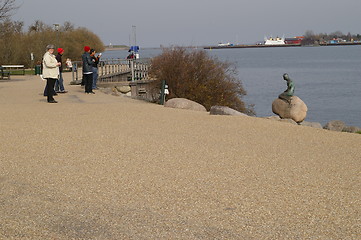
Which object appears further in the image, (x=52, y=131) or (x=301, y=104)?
(x=301, y=104)

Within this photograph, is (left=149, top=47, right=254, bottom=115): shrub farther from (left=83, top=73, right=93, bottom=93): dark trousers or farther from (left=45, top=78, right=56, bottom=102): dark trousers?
(left=45, top=78, right=56, bottom=102): dark trousers

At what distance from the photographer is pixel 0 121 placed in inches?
505

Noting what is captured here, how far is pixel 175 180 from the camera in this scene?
7.52m

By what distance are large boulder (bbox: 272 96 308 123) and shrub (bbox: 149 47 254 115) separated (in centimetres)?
294

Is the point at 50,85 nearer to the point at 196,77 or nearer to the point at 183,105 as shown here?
the point at 183,105

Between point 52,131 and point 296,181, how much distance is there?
568 cm

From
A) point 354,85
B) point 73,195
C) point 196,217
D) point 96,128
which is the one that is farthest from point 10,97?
point 354,85

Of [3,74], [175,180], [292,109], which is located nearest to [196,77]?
[292,109]

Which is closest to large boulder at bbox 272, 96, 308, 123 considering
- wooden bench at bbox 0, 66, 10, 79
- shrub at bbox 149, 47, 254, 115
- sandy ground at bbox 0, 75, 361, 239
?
shrub at bbox 149, 47, 254, 115

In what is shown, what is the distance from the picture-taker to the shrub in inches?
854

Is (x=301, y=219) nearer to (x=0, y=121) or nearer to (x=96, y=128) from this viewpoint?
(x=96, y=128)

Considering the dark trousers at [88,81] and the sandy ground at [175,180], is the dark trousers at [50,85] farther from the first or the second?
the sandy ground at [175,180]

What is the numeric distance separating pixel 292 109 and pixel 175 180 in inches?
484

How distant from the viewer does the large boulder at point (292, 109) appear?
1902cm
